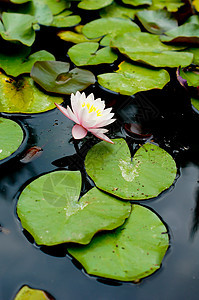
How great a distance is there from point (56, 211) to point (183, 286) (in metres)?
0.81

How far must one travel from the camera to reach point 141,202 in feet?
5.87

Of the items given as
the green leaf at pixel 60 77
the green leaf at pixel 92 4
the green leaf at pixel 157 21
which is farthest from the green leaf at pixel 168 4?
the green leaf at pixel 60 77

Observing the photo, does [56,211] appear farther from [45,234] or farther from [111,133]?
[111,133]

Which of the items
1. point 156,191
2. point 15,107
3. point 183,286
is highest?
point 15,107

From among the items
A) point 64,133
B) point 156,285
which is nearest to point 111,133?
point 64,133

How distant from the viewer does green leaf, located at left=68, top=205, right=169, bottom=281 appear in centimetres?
145

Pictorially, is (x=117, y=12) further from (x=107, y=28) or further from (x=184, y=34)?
(x=184, y=34)

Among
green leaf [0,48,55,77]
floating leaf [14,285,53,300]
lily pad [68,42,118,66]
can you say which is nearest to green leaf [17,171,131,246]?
floating leaf [14,285,53,300]

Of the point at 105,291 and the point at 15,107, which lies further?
the point at 15,107

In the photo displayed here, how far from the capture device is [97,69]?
2.86 m

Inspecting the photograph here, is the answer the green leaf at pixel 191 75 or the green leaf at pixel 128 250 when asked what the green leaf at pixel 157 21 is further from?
the green leaf at pixel 128 250

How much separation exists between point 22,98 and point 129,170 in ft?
3.73

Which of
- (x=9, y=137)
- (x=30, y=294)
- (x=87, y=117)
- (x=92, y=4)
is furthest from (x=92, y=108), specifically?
(x=92, y=4)

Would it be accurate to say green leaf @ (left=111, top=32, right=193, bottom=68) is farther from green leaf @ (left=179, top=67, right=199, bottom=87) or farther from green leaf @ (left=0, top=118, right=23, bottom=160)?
green leaf @ (left=0, top=118, right=23, bottom=160)
